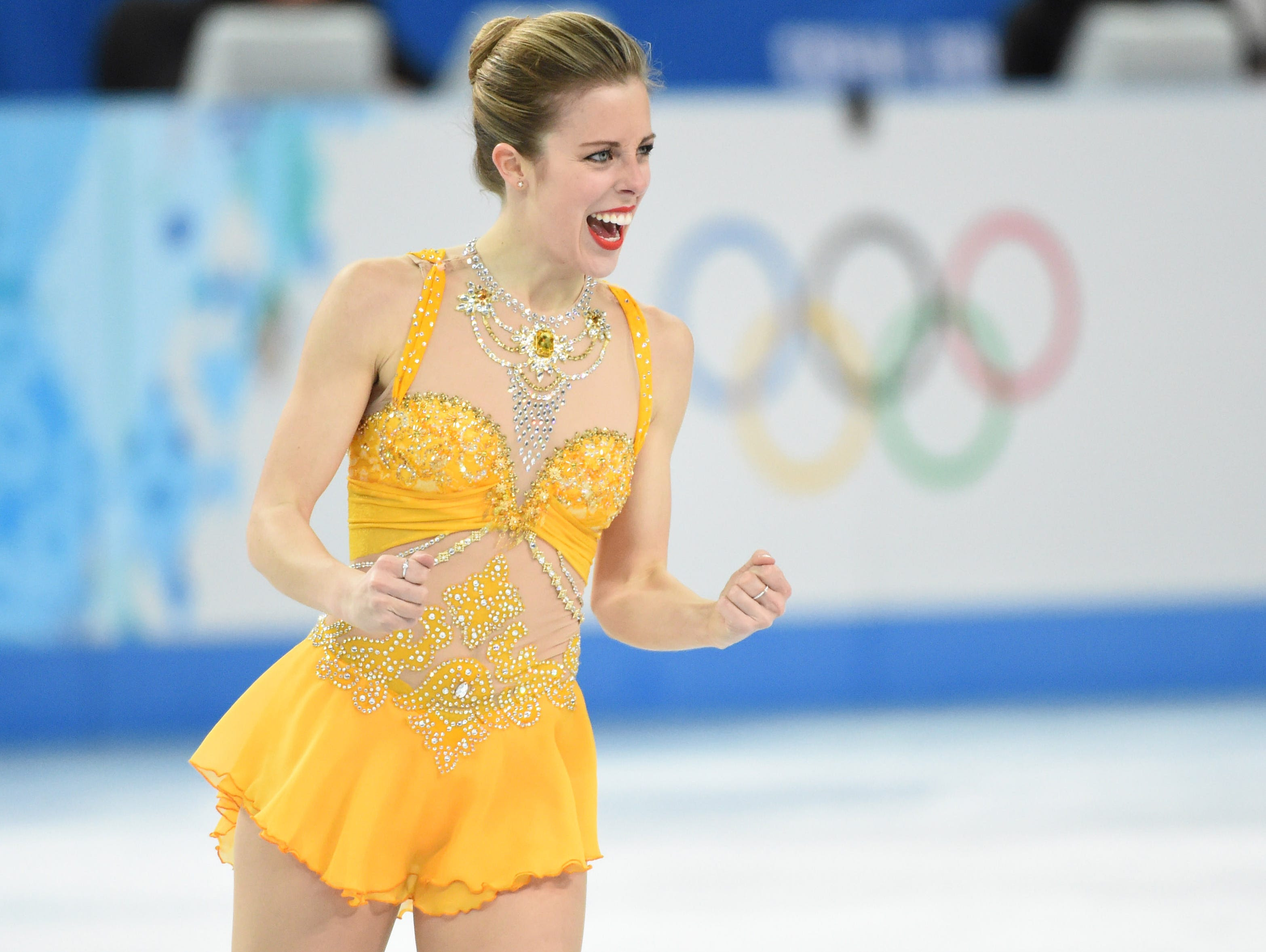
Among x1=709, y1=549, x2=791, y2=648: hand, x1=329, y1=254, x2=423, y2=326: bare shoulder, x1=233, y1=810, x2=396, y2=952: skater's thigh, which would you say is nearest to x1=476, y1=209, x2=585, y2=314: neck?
x1=329, y1=254, x2=423, y2=326: bare shoulder

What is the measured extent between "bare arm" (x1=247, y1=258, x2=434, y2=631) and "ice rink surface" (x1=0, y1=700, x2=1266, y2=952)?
1.66 meters

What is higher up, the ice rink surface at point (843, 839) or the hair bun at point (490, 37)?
the hair bun at point (490, 37)

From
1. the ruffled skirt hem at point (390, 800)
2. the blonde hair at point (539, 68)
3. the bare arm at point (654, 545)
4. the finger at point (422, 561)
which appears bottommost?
the ruffled skirt hem at point (390, 800)

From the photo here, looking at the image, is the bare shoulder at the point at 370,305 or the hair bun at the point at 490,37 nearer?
the bare shoulder at the point at 370,305

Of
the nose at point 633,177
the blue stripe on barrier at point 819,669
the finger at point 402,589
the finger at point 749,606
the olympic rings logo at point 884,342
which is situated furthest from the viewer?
the olympic rings logo at point 884,342

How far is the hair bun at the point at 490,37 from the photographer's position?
6.31ft

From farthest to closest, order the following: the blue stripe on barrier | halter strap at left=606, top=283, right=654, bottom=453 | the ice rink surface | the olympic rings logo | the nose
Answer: the olympic rings logo → the blue stripe on barrier → the ice rink surface → halter strap at left=606, top=283, right=654, bottom=453 → the nose

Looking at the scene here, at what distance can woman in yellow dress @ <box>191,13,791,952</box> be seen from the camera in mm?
1797

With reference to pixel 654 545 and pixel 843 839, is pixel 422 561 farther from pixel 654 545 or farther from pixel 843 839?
pixel 843 839

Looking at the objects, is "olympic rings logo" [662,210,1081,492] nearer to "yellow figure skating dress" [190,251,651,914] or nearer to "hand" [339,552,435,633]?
"yellow figure skating dress" [190,251,651,914]

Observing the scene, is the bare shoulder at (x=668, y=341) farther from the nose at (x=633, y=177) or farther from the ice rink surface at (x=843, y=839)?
the ice rink surface at (x=843, y=839)

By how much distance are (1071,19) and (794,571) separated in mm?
2691

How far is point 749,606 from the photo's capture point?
176 centimetres

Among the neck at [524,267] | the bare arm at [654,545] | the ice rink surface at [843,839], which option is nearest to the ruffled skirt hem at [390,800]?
the bare arm at [654,545]
